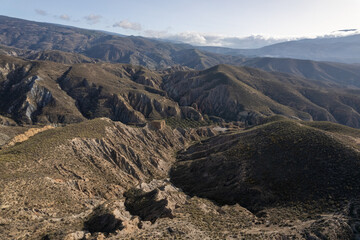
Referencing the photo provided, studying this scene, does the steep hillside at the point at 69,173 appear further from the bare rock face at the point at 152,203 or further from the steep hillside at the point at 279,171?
the steep hillside at the point at 279,171

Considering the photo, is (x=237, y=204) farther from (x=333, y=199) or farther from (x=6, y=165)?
(x=6, y=165)

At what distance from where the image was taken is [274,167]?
51344 mm

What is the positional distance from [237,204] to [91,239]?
95.2 feet

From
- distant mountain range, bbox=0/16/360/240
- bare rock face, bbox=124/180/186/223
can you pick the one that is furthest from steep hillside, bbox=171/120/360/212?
bare rock face, bbox=124/180/186/223

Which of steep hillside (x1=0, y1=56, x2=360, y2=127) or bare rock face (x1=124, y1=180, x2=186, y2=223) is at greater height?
steep hillside (x1=0, y1=56, x2=360, y2=127)

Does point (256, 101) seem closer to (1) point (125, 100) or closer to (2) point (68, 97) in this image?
(1) point (125, 100)

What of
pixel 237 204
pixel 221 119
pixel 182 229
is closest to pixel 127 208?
pixel 182 229

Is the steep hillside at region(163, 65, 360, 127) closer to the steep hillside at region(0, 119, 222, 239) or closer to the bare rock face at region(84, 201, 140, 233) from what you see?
the steep hillside at region(0, 119, 222, 239)

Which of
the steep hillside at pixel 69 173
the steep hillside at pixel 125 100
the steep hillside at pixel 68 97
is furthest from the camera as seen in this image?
the steep hillside at pixel 125 100

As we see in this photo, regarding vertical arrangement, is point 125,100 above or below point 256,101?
above

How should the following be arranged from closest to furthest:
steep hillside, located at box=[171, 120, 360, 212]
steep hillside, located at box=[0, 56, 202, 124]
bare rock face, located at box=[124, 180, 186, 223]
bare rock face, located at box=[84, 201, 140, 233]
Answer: bare rock face, located at box=[84, 201, 140, 233], bare rock face, located at box=[124, 180, 186, 223], steep hillside, located at box=[171, 120, 360, 212], steep hillside, located at box=[0, 56, 202, 124]

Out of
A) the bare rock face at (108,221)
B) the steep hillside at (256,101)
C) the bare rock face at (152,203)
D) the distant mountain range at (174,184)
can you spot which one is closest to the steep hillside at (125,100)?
the steep hillside at (256,101)

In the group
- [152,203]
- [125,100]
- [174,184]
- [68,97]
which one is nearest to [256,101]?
[125,100]

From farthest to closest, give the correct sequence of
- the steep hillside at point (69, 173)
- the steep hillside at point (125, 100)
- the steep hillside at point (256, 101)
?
the steep hillside at point (256, 101) < the steep hillside at point (125, 100) < the steep hillside at point (69, 173)
